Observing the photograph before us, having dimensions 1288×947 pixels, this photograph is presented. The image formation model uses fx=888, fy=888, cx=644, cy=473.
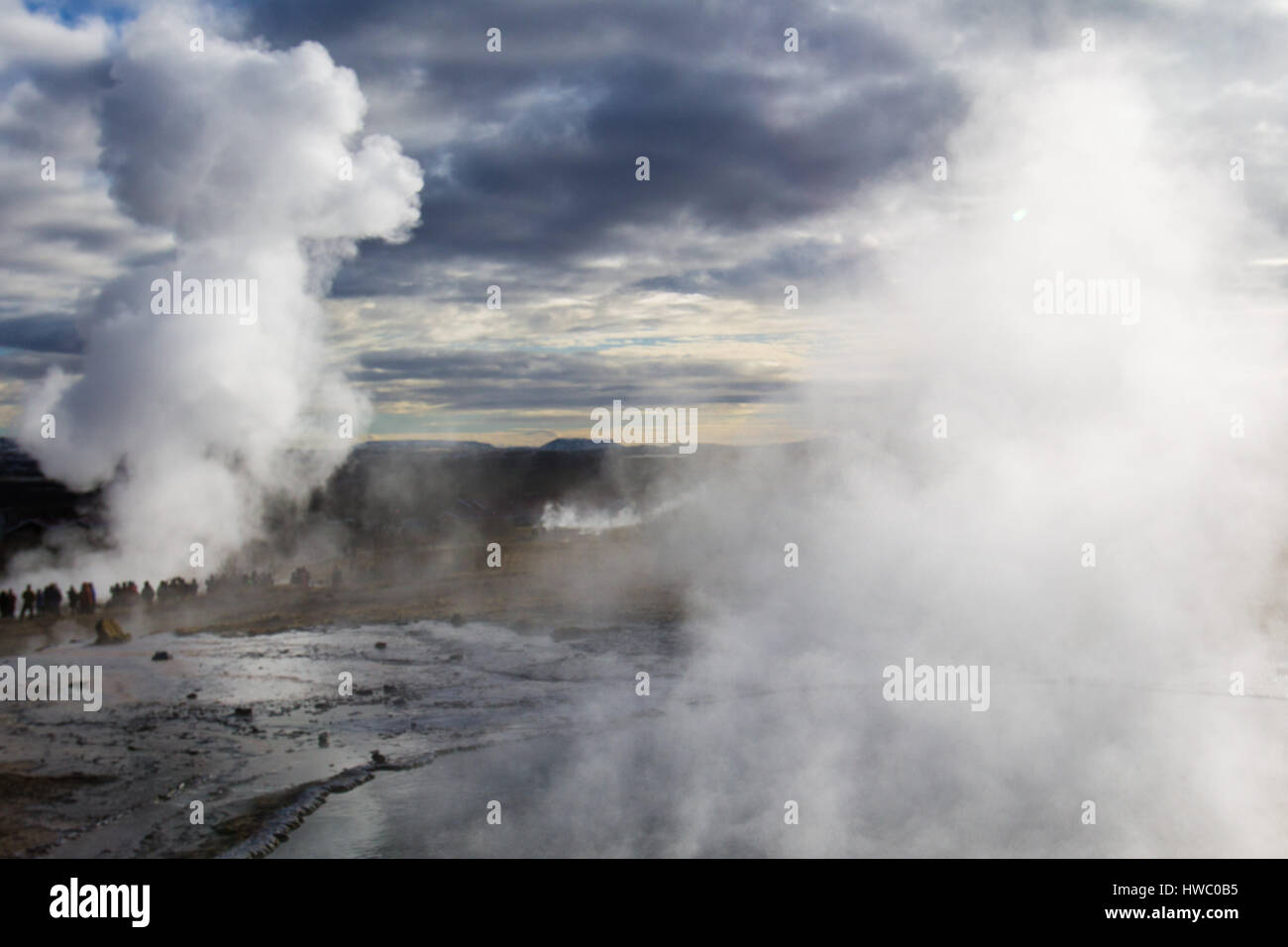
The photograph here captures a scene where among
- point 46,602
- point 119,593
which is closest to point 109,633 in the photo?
point 46,602

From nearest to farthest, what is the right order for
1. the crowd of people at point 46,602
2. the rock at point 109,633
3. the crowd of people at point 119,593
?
1. the rock at point 109,633
2. the crowd of people at point 46,602
3. the crowd of people at point 119,593

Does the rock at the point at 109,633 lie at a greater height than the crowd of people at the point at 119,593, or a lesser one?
lesser

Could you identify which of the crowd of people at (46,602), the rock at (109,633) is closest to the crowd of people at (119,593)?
the crowd of people at (46,602)

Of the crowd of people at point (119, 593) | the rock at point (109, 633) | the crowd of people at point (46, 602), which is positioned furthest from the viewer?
the crowd of people at point (119, 593)

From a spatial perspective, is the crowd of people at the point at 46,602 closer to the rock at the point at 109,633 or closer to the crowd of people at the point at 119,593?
the crowd of people at the point at 119,593

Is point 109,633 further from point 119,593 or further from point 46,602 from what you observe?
point 119,593

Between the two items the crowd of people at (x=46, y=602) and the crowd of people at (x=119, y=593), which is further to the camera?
the crowd of people at (x=119, y=593)
